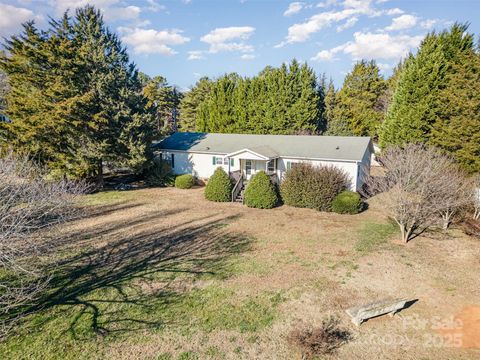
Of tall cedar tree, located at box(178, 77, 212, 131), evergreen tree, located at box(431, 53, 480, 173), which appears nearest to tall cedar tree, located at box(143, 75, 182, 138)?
tall cedar tree, located at box(178, 77, 212, 131)

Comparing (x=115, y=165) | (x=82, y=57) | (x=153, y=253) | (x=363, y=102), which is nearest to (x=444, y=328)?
(x=153, y=253)

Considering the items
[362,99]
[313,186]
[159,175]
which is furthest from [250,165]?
[362,99]

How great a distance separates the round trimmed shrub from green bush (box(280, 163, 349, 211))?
1.13 meters

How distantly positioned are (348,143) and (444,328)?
53.2 ft

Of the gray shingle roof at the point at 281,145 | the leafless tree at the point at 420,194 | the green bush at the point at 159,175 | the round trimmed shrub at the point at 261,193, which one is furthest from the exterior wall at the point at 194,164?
the leafless tree at the point at 420,194

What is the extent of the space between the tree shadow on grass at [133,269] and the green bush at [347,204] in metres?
6.74

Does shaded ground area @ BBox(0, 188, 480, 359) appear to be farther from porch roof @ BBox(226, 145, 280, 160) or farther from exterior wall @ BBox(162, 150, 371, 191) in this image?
porch roof @ BBox(226, 145, 280, 160)

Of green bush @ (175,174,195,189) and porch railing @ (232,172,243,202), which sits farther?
green bush @ (175,174,195,189)

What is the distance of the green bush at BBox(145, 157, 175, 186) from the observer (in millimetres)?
25312

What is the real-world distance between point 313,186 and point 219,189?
20.8 ft

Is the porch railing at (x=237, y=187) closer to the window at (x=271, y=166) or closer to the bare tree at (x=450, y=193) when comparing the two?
the window at (x=271, y=166)

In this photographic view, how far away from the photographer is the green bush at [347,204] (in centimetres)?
1697

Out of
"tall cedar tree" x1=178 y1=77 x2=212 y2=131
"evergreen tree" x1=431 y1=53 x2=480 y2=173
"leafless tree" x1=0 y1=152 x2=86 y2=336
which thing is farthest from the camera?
"tall cedar tree" x1=178 y1=77 x2=212 y2=131

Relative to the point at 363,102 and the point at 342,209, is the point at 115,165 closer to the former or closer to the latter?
the point at 342,209
